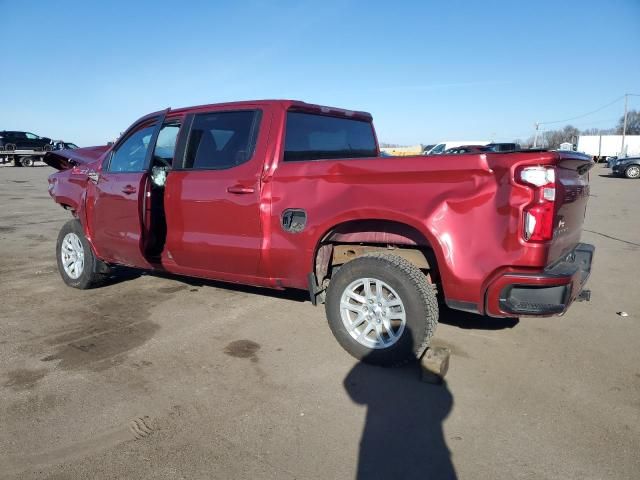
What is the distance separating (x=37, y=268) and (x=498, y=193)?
6.11 meters

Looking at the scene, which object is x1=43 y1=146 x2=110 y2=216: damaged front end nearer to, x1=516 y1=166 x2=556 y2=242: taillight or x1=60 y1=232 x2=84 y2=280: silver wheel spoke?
x1=60 y1=232 x2=84 y2=280: silver wheel spoke

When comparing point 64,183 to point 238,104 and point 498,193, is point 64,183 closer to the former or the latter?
point 238,104

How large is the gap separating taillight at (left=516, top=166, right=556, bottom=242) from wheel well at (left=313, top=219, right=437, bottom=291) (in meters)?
0.67

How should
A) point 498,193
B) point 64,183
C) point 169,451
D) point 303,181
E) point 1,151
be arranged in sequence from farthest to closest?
point 1,151 → point 64,183 → point 303,181 → point 498,193 → point 169,451

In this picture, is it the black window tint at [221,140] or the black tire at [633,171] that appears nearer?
the black window tint at [221,140]

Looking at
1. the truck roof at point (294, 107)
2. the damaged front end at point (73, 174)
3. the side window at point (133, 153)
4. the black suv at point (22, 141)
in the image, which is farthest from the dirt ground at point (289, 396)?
the black suv at point (22, 141)

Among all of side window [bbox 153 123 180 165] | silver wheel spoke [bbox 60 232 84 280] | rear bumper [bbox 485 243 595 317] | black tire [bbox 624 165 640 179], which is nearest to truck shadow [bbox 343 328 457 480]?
rear bumper [bbox 485 243 595 317]

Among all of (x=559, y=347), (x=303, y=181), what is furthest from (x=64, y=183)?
(x=559, y=347)

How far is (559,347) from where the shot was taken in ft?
13.0

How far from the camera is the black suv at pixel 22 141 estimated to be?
3394 cm

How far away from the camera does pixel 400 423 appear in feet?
9.37

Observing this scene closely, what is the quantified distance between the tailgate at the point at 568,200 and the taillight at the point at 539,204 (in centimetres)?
10

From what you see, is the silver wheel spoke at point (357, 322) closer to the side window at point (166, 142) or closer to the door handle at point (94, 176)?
the side window at point (166, 142)

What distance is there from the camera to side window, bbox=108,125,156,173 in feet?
16.1
